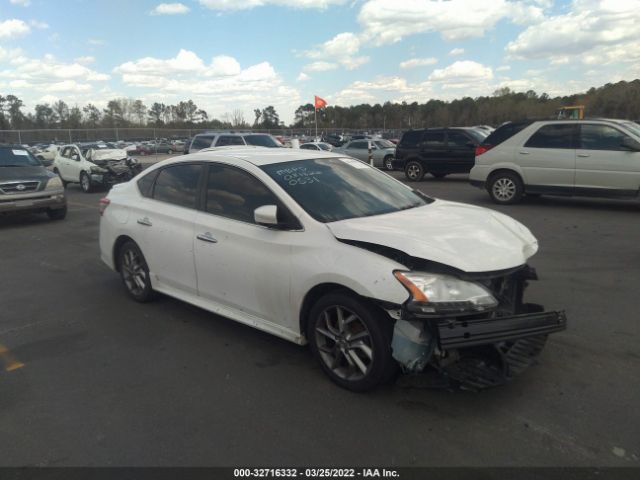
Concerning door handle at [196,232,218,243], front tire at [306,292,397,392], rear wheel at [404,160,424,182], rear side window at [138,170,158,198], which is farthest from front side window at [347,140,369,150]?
front tire at [306,292,397,392]

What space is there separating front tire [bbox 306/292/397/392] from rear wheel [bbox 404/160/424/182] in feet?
47.9

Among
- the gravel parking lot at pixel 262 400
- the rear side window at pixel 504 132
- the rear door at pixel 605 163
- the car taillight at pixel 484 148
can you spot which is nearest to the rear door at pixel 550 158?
the rear door at pixel 605 163

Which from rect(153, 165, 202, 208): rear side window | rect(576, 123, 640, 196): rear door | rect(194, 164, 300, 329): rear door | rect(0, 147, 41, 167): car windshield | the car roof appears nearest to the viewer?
rect(194, 164, 300, 329): rear door

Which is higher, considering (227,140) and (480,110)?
(480,110)

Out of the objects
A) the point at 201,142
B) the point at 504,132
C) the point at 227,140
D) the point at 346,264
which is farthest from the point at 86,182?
the point at 346,264

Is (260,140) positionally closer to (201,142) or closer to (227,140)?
(227,140)

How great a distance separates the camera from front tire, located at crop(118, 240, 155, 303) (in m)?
5.23

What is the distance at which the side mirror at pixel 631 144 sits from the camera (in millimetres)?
9438

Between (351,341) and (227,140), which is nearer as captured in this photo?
(351,341)

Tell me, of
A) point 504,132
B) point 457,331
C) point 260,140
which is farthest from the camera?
point 260,140

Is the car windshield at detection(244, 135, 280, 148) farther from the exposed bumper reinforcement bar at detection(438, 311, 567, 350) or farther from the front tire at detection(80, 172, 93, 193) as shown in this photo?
the exposed bumper reinforcement bar at detection(438, 311, 567, 350)

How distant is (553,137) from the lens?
1044cm

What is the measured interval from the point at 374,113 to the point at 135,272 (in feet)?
347

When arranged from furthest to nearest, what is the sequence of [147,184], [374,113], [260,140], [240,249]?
[374,113] < [260,140] < [147,184] < [240,249]
